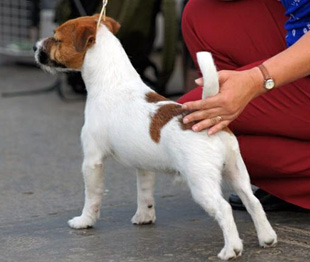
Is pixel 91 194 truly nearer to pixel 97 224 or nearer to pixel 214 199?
pixel 97 224

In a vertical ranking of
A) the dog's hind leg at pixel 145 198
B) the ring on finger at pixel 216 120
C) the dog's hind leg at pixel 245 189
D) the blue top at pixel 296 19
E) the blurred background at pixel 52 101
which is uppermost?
the blue top at pixel 296 19

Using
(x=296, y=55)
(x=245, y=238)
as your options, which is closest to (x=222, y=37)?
(x=296, y=55)

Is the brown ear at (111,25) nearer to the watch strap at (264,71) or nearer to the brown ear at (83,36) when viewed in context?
the brown ear at (83,36)

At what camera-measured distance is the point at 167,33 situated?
6719mm

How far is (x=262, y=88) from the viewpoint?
132 inches

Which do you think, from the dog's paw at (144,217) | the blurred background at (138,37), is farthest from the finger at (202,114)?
the blurred background at (138,37)

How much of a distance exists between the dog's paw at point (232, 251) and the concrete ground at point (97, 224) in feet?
0.19

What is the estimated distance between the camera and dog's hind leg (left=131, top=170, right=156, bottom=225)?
383cm

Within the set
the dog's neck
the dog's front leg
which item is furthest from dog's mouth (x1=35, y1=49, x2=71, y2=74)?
the dog's front leg

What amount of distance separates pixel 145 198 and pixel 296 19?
1.04 m

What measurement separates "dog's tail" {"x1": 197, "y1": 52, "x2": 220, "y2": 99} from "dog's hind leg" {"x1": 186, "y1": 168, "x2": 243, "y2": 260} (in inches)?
11.6

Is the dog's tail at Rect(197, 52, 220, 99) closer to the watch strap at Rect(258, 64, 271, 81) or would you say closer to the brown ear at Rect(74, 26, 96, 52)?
the watch strap at Rect(258, 64, 271, 81)

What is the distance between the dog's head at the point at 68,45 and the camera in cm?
364

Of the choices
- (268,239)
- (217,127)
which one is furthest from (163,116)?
(268,239)
